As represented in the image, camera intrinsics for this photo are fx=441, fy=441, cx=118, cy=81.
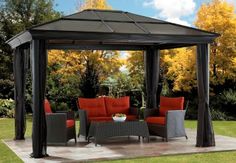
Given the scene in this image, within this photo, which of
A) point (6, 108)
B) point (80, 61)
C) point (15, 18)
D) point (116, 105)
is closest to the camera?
point (116, 105)

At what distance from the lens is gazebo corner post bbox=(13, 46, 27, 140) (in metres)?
11.5

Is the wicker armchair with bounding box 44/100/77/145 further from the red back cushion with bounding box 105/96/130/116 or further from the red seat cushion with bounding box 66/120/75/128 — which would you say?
the red back cushion with bounding box 105/96/130/116

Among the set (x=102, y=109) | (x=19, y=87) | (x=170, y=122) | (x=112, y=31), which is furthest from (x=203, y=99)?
(x=19, y=87)

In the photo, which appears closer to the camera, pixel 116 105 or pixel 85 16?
pixel 85 16

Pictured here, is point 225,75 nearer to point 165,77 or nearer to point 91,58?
point 165,77

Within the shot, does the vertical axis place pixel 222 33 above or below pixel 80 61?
above

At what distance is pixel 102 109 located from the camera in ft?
40.0

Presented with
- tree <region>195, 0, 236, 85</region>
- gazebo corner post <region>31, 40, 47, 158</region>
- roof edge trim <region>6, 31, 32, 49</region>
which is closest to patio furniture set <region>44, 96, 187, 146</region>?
gazebo corner post <region>31, 40, 47, 158</region>

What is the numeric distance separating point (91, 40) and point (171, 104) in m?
3.51

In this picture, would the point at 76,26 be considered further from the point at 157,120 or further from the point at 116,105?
the point at 116,105

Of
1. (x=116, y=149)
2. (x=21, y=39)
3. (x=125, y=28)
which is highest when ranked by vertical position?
(x=125, y=28)

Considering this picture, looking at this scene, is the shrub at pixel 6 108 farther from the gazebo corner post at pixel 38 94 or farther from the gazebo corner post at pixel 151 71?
the gazebo corner post at pixel 38 94

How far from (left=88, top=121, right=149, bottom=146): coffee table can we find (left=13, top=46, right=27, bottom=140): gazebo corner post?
2034 mm

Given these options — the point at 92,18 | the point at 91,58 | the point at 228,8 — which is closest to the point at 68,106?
the point at 91,58
